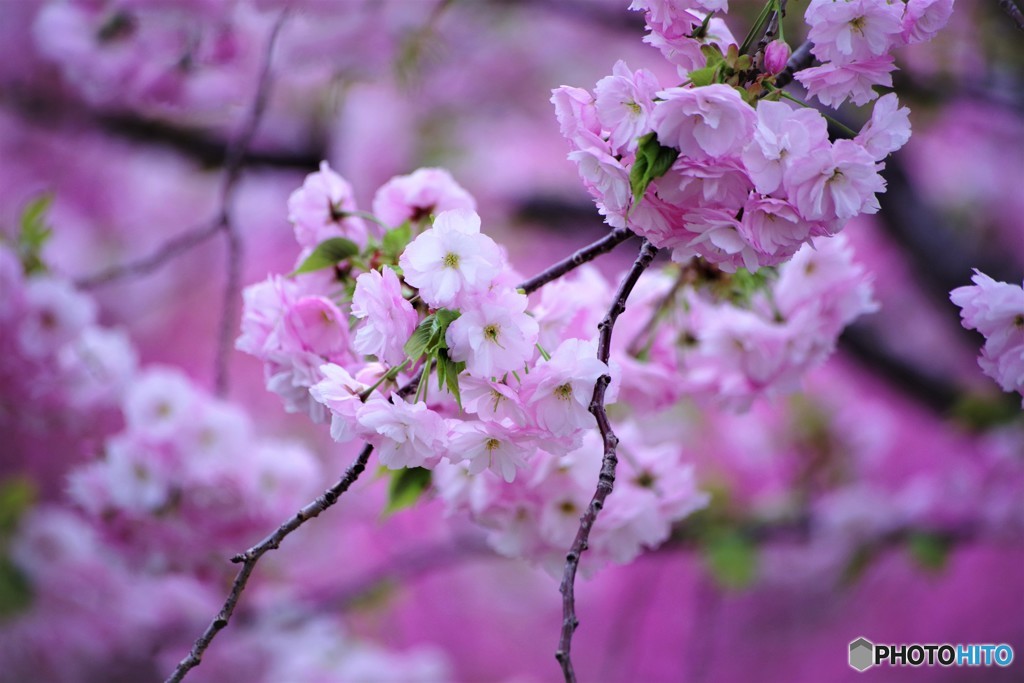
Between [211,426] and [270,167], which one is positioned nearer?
[211,426]

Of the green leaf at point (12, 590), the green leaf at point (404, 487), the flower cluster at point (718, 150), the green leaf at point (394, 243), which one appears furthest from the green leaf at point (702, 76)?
the green leaf at point (12, 590)

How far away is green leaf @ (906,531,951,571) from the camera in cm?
206

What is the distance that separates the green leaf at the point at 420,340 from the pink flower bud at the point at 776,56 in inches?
13.7

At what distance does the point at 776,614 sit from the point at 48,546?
2962mm

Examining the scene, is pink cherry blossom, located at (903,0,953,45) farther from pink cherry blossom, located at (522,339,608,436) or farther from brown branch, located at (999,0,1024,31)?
pink cherry blossom, located at (522,339,608,436)

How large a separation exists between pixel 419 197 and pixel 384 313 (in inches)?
10.8

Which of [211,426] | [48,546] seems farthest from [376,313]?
[48,546]

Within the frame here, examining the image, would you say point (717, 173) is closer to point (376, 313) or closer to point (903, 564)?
point (376, 313)

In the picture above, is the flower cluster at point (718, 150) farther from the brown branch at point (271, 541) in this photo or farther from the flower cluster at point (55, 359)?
the flower cluster at point (55, 359)

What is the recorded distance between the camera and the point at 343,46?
2279 mm

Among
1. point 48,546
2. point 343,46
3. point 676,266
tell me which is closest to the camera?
point 676,266

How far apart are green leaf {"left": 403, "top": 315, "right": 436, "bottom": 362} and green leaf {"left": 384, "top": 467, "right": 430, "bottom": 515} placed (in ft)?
1.01

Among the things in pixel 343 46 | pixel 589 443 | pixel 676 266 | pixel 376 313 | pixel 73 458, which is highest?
pixel 343 46

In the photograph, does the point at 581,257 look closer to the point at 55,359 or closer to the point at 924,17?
the point at 924,17
